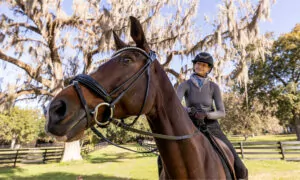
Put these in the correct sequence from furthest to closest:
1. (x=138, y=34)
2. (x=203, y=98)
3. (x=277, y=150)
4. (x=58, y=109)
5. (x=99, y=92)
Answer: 1. (x=277, y=150)
2. (x=203, y=98)
3. (x=138, y=34)
4. (x=99, y=92)
5. (x=58, y=109)

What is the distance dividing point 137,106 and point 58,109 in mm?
553

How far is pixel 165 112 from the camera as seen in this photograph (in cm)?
176

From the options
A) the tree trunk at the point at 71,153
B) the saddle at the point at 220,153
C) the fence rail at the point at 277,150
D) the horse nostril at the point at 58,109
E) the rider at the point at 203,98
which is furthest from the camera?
the tree trunk at the point at 71,153

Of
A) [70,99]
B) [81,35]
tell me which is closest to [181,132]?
[70,99]

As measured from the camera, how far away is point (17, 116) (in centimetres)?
4038

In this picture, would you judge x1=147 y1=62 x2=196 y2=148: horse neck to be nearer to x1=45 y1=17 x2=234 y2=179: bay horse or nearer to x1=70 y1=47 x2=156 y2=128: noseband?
x1=45 y1=17 x2=234 y2=179: bay horse

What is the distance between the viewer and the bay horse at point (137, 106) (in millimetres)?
1265

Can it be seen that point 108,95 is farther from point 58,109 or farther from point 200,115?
point 200,115

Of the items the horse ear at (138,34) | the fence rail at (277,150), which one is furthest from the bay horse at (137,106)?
the fence rail at (277,150)

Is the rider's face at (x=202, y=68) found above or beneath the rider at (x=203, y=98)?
above

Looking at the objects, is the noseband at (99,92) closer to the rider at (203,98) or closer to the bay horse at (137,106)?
the bay horse at (137,106)

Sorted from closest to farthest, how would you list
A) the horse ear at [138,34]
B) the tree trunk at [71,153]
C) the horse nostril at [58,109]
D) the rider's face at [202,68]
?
1. the horse nostril at [58,109]
2. the horse ear at [138,34]
3. the rider's face at [202,68]
4. the tree trunk at [71,153]

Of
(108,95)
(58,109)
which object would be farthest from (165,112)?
(58,109)

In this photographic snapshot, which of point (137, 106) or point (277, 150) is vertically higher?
point (137, 106)
